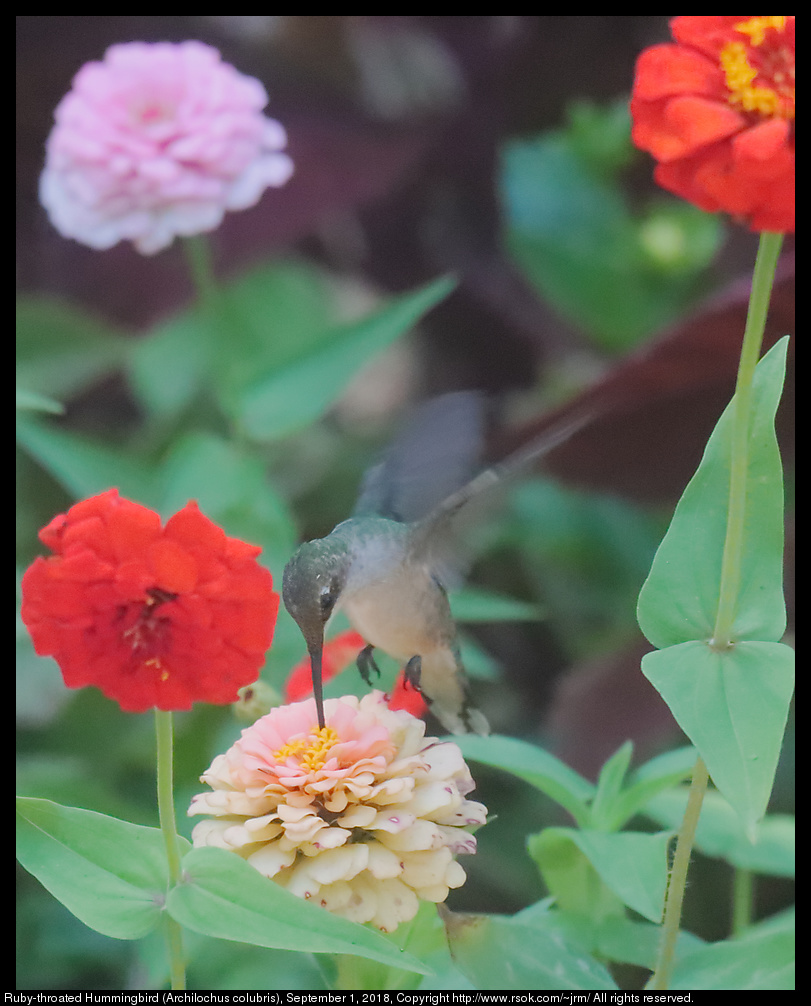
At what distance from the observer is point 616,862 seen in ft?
1.27

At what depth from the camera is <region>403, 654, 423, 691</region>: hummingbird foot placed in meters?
0.36

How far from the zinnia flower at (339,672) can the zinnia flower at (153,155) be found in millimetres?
252

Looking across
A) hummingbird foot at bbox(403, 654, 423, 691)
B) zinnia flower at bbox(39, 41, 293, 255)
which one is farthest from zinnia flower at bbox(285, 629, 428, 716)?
zinnia flower at bbox(39, 41, 293, 255)

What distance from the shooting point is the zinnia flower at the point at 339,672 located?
36 cm

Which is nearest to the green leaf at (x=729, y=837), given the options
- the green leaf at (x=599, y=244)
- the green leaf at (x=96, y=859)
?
the green leaf at (x=96, y=859)

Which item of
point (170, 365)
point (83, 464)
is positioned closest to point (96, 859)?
point (83, 464)

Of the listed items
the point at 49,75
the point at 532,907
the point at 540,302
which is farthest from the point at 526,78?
the point at 532,907

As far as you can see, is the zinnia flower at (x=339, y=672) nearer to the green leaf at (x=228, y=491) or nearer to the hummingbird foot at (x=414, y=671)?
the hummingbird foot at (x=414, y=671)

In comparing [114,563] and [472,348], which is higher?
[472,348]

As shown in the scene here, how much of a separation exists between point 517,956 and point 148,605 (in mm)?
196

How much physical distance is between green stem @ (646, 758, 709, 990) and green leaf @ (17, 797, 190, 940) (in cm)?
15
